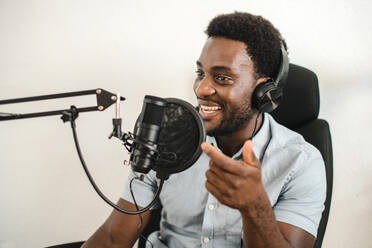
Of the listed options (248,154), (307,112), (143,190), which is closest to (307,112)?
(307,112)

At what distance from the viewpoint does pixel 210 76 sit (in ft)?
3.29

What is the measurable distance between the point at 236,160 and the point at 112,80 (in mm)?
778

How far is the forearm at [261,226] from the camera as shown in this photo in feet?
2.29

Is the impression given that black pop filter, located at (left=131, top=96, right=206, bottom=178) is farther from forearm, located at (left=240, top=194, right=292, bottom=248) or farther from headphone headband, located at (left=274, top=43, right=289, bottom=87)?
headphone headband, located at (left=274, top=43, right=289, bottom=87)

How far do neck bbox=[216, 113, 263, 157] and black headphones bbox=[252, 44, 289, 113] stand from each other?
0.42ft

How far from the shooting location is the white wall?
123 centimetres

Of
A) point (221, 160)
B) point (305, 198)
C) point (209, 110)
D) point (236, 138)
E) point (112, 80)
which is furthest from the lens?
point (112, 80)

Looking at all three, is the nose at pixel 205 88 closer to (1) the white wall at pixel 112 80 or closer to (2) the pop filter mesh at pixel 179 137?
(2) the pop filter mesh at pixel 179 137

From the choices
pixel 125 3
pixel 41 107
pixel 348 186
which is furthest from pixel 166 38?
pixel 348 186

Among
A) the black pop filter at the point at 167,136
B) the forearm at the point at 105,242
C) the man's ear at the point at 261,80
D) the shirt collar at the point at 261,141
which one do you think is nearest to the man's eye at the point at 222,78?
the man's ear at the point at 261,80

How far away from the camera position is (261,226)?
725mm

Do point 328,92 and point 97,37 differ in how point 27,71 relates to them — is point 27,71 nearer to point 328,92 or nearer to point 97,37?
point 97,37

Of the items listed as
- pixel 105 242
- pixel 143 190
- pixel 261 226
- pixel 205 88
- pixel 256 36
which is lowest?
pixel 105 242

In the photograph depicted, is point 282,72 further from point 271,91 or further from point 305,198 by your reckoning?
point 305,198
